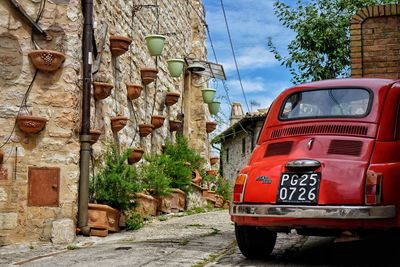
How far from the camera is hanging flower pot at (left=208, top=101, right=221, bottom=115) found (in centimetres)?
1537

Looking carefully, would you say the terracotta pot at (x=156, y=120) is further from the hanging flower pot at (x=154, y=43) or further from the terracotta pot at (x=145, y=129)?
the hanging flower pot at (x=154, y=43)

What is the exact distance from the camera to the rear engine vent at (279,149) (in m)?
5.06

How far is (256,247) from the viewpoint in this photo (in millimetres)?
5281

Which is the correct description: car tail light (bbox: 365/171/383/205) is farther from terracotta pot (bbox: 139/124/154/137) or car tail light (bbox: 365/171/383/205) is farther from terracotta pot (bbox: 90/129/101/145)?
terracotta pot (bbox: 139/124/154/137)

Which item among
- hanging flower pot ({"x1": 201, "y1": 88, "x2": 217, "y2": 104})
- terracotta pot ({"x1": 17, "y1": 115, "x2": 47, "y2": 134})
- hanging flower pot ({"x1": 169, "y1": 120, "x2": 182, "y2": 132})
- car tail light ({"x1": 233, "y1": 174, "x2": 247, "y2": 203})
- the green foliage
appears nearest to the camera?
car tail light ({"x1": 233, "y1": 174, "x2": 247, "y2": 203})

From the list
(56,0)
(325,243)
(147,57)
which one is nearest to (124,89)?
(147,57)

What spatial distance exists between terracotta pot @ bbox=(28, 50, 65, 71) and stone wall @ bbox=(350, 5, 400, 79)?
4298 mm

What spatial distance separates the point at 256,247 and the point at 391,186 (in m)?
1.38

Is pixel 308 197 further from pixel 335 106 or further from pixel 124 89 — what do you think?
pixel 124 89

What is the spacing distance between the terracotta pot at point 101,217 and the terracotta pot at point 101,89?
1.61 meters

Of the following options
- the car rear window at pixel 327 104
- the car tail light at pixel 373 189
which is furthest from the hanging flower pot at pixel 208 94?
the car tail light at pixel 373 189

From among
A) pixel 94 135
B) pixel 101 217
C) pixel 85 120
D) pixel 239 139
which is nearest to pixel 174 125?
pixel 94 135

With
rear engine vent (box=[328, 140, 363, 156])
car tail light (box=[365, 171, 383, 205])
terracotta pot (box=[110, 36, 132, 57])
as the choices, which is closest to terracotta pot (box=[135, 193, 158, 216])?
terracotta pot (box=[110, 36, 132, 57])

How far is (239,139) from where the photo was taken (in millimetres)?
29859
